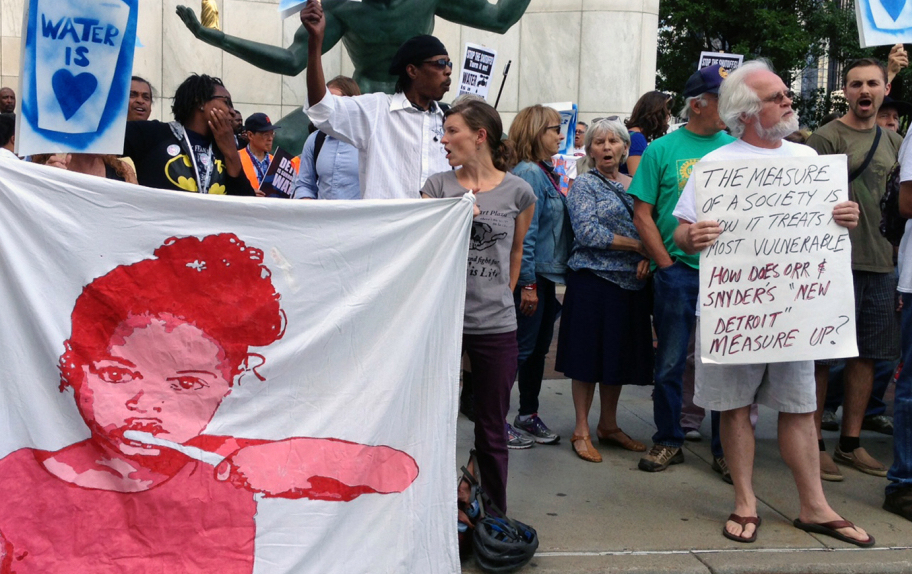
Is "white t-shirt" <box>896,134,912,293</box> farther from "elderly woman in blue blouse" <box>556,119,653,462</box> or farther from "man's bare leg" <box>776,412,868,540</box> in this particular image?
"elderly woman in blue blouse" <box>556,119,653,462</box>

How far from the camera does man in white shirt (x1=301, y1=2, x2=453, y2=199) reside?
4.61m

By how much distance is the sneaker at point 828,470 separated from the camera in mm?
5223

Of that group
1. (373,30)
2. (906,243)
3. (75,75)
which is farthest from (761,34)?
(75,75)

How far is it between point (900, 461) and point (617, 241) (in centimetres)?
166

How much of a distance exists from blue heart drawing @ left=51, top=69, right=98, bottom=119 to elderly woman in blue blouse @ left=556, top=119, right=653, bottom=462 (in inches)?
101

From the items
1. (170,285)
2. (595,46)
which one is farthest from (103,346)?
(595,46)

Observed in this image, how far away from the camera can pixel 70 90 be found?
3852 mm

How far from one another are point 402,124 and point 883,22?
256cm

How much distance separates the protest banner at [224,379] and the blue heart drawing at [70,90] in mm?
456

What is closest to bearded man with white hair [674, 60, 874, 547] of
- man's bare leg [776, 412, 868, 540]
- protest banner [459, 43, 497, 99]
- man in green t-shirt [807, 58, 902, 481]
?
man's bare leg [776, 412, 868, 540]

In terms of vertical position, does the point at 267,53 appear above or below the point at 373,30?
below

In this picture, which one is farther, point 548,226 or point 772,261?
point 548,226

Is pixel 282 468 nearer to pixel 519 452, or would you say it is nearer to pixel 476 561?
pixel 476 561

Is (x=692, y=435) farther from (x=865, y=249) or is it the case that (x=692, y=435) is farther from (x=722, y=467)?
(x=865, y=249)
